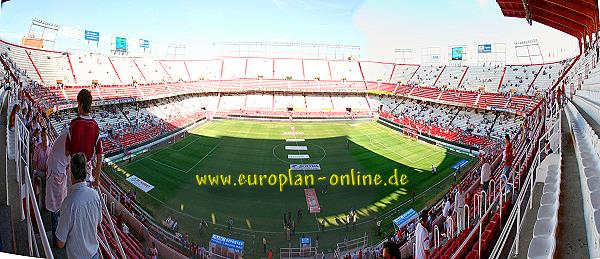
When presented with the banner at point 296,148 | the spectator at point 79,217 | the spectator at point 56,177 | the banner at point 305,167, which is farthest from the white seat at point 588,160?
the banner at point 296,148

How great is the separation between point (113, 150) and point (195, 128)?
7509mm

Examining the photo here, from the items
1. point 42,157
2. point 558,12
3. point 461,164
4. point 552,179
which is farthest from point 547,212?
point 558,12

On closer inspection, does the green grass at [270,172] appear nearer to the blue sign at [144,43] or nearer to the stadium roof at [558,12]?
the stadium roof at [558,12]

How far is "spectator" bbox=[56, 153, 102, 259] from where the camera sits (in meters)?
1.65

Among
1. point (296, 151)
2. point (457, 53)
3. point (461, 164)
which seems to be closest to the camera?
point (461, 164)

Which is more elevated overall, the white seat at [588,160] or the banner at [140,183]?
the white seat at [588,160]

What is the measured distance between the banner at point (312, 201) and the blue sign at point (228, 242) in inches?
98.3

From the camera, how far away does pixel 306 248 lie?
7.66 meters

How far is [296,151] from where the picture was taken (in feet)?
53.7

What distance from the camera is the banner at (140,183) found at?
10.6 meters

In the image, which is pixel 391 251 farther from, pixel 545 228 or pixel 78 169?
pixel 78 169

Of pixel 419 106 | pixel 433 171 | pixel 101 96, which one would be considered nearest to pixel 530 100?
pixel 419 106

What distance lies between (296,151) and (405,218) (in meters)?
7.91

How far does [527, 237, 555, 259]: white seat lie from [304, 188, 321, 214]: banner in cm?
793
